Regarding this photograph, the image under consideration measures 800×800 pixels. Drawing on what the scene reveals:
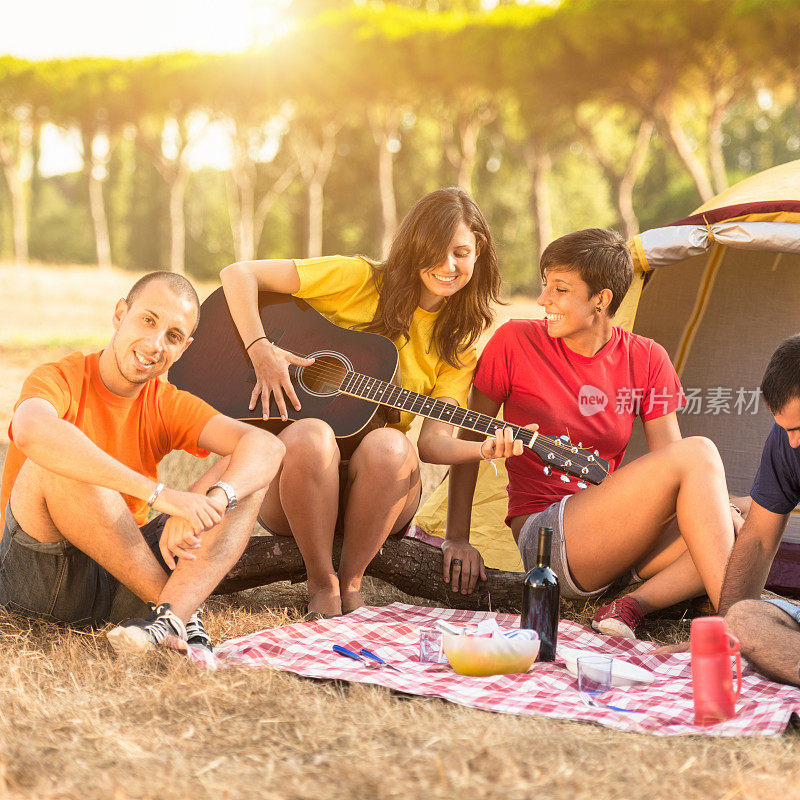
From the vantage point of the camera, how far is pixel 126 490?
2.34m

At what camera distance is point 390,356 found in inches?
124

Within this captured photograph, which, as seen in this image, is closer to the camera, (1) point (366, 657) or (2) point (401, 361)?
(1) point (366, 657)

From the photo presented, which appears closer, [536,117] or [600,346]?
[600,346]

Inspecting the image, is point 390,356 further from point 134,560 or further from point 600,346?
point 134,560

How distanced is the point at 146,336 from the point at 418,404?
3.02 ft

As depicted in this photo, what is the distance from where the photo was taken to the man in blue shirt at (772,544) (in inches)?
88.9

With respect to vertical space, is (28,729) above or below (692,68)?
below

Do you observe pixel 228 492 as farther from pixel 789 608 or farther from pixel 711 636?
pixel 789 608

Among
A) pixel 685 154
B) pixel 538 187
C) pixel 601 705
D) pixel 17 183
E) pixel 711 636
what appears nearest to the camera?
pixel 711 636

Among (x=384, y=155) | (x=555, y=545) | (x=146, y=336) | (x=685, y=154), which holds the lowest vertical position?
(x=555, y=545)

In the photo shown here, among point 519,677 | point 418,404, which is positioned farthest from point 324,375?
point 519,677

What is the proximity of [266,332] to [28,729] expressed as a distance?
166 cm

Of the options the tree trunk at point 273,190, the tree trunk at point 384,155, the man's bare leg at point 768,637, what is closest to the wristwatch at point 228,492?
the man's bare leg at point 768,637

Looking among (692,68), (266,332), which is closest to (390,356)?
(266,332)
